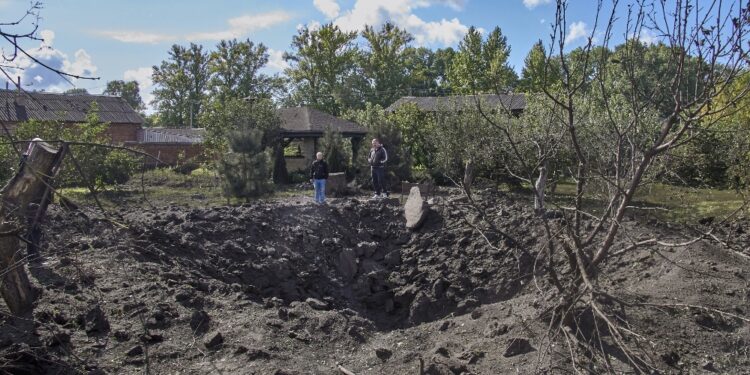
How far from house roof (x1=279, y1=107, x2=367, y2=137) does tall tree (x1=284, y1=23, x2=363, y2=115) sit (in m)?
17.9

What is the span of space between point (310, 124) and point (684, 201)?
51.0ft

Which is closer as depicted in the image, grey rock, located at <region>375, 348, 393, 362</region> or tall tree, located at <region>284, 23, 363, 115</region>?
grey rock, located at <region>375, 348, 393, 362</region>

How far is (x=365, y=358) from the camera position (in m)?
6.30

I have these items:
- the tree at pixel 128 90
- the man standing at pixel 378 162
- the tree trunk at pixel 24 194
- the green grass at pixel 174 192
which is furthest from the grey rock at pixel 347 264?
the tree at pixel 128 90

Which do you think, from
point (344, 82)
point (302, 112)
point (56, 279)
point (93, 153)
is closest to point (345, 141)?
point (302, 112)

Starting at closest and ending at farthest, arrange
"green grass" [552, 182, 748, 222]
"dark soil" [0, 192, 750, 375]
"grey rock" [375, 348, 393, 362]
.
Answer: "dark soil" [0, 192, 750, 375]
"grey rock" [375, 348, 393, 362]
"green grass" [552, 182, 748, 222]

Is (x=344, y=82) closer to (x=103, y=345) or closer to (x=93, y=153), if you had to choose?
(x=93, y=153)

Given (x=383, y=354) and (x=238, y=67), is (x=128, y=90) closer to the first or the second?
(x=238, y=67)

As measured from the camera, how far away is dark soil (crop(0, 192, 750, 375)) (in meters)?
5.73

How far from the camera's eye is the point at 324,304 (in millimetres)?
8289

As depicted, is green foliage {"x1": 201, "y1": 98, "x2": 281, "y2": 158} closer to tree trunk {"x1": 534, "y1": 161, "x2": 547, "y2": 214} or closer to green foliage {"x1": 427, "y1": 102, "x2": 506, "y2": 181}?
green foliage {"x1": 427, "y1": 102, "x2": 506, "y2": 181}

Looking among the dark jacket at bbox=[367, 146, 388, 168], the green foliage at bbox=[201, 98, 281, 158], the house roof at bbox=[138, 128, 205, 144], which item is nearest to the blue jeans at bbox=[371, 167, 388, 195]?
the dark jacket at bbox=[367, 146, 388, 168]

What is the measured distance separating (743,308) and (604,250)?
2.66 metres

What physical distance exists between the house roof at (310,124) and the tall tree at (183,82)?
28649 millimetres
